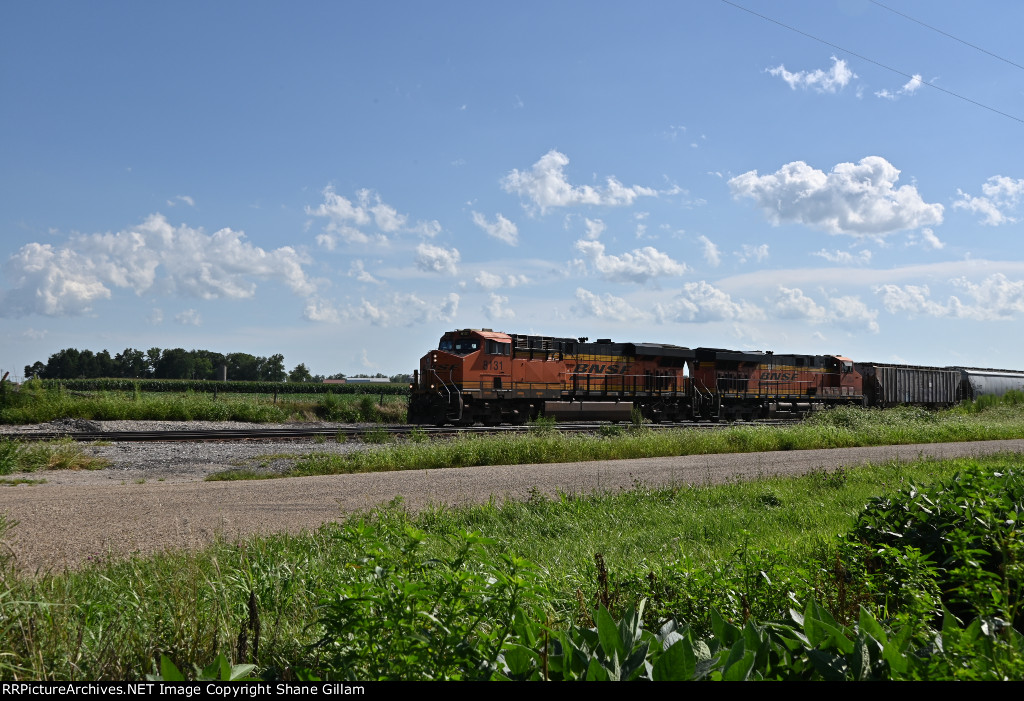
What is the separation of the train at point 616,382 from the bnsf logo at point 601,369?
41mm

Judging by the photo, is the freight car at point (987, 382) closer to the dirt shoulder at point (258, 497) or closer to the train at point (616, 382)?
the train at point (616, 382)

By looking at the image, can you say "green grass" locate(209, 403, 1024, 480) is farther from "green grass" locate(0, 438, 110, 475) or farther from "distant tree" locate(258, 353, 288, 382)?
"distant tree" locate(258, 353, 288, 382)

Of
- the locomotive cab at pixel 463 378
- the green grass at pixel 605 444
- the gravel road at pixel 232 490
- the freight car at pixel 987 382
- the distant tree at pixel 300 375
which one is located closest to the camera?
the gravel road at pixel 232 490

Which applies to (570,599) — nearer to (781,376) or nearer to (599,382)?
(599,382)

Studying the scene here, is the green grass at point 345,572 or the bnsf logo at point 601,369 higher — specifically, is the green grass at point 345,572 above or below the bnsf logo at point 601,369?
below

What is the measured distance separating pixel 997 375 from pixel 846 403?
22255mm

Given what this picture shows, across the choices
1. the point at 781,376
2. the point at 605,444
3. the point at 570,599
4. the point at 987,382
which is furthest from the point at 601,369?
the point at 987,382

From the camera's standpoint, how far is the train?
81.1ft

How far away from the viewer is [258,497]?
33.8 ft

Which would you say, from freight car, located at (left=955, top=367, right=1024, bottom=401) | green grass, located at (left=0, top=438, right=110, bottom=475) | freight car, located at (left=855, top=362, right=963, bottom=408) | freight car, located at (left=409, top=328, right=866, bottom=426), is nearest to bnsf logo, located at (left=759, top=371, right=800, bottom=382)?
freight car, located at (left=409, top=328, right=866, bottom=426)

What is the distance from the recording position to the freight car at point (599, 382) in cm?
2470

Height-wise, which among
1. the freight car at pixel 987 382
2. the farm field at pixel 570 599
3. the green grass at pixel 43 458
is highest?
the freight car at pixel 987 382

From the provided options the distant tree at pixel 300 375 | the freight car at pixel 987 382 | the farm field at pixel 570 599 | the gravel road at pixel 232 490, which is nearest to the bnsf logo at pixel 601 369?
the gravel road at pixel 232 490
